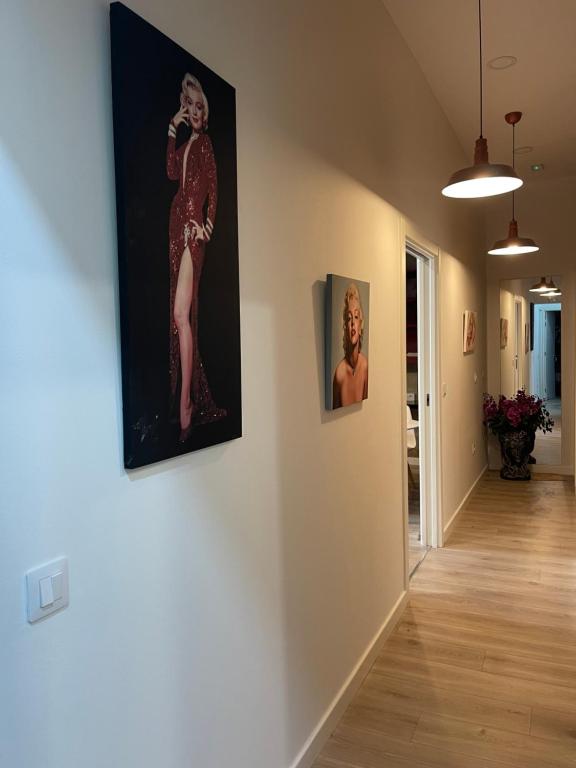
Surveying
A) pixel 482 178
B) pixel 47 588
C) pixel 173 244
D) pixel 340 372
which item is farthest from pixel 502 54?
pixel 47 588

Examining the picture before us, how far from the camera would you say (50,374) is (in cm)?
108

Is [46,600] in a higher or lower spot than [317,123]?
lower

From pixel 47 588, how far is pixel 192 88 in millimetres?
1137

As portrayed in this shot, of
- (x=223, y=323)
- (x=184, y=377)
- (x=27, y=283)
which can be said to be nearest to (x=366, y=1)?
(x=223, y=323)

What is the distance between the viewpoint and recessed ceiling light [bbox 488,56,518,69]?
3605 millimetres

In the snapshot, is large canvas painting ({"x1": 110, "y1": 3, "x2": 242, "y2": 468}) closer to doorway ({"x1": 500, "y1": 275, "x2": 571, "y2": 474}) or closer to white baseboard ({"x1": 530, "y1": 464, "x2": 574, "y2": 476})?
doorway ({"x1": 500, "y1": 275, "x2": 571, "y2": 474})

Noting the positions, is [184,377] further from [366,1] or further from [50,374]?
[366,1]

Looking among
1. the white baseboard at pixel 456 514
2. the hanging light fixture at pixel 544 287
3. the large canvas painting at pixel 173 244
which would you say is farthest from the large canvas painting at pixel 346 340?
the hanging light fixture at pixel 544 287

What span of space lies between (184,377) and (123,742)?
79 cm

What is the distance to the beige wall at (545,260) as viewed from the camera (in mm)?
6180

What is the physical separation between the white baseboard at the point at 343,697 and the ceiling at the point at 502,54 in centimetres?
307

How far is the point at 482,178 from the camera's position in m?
2.42

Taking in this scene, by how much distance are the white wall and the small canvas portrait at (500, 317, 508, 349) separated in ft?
12.7

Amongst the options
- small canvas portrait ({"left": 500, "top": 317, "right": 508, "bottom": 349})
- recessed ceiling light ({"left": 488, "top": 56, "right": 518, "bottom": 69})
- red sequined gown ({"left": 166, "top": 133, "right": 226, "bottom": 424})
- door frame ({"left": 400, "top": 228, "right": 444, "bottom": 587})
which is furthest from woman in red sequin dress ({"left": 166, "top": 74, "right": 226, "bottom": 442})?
small canvas portrait ({"left": 500, "top": 317, "right": 508, "bottom": 349})
